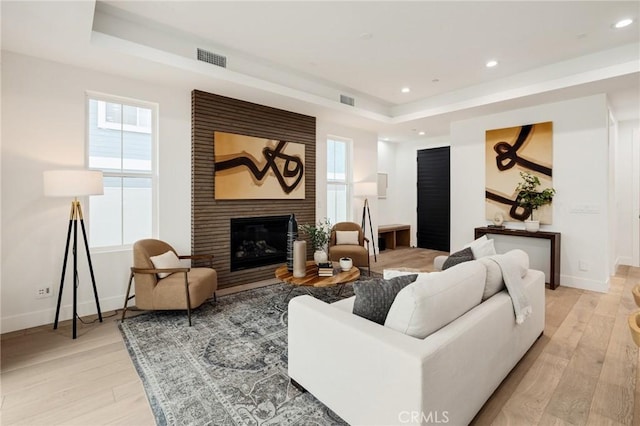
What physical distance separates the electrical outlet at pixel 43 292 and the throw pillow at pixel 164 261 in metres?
1.08

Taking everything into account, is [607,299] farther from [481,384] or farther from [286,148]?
[286,148]

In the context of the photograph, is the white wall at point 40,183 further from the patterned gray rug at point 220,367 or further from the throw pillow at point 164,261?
the patterned gray rug at point 220,367

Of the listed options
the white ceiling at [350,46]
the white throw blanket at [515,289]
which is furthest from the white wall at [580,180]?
the white throw blanket at [515,289]

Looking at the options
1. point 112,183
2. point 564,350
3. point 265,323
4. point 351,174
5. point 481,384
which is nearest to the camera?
point 481,384

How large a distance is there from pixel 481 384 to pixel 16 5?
4107mm

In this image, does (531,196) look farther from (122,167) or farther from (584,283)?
(122,167)

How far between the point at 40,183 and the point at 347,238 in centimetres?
405

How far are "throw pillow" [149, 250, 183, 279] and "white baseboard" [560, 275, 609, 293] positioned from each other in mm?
5346

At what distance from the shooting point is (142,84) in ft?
12.3

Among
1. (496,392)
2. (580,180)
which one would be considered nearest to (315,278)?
(496,392)

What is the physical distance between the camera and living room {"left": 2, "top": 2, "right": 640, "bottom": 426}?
3.00m

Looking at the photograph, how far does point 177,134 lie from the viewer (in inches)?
158

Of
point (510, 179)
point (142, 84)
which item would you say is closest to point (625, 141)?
point (510, 179)

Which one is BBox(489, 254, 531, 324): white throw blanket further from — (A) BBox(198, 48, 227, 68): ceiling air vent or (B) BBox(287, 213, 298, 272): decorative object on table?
Result: (A) BBox(198, 48, 227, 68): ceiling air vent
